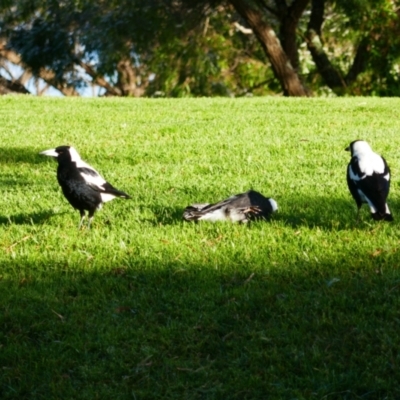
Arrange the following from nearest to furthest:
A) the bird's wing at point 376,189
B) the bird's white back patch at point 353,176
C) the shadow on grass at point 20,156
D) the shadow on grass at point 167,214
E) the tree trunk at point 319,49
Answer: the bird's wing at point 376,189, the bird's white back patch at point 353,176, the shadow on grass at point 167,214, the shadow on grass at point 20,156, the tree trunk at point 319,49

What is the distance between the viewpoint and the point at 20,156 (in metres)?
9.99

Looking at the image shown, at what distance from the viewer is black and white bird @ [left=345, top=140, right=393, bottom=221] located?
6145 mm

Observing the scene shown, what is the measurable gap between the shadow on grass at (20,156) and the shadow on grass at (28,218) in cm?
251

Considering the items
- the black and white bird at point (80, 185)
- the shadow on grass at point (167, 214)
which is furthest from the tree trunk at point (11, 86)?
the black and white bird at point (80, 185)

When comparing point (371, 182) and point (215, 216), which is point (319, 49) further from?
point (371, 182)

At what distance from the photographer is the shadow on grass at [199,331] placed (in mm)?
4168

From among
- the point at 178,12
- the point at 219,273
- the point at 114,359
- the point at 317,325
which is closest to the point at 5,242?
the point at 219,273

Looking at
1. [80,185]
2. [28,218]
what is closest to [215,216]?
[80,185]

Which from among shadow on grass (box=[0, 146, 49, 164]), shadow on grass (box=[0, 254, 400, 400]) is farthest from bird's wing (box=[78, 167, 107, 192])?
shadow on grass (box=[0, 146, 49, 164])

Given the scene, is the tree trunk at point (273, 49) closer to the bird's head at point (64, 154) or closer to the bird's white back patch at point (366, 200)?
the bird's head at point (64, 154)

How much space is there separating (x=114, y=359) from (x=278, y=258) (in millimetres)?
1669

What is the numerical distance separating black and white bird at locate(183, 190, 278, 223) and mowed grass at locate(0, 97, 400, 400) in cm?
11

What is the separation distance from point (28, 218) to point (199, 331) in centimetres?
281

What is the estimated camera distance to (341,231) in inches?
250
